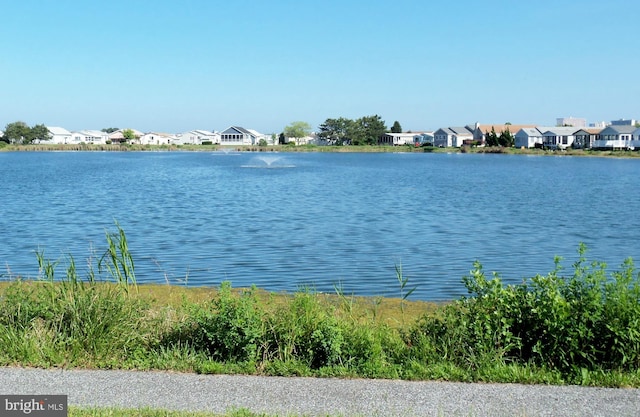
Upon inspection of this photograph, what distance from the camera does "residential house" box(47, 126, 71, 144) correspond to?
19038cm

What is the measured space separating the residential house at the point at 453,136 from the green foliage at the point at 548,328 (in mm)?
169696

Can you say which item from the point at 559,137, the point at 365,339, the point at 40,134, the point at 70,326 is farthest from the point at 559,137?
the point at 70,326

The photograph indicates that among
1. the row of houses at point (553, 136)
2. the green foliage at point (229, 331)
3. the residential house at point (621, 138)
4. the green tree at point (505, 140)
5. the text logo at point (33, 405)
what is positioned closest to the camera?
the text logo at point (33, 405)

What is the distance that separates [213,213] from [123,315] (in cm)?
2426

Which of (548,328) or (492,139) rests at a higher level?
(548,328)

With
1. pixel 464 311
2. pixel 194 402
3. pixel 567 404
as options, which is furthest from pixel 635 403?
pixel 194 402

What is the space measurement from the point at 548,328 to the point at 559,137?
155 meters

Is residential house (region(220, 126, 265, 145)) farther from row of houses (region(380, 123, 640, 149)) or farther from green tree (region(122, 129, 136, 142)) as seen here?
row of houses (region(380, 123, 640, 149))

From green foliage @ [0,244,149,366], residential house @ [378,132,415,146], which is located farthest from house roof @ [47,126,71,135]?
green foliage @ [0,244,149,366]

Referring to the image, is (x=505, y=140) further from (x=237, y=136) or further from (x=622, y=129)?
(x=237, y=136)

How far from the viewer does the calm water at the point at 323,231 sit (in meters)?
18.8

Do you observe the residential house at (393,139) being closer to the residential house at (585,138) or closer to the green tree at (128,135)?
the residential house at (585,138)

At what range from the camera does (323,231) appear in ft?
89.0

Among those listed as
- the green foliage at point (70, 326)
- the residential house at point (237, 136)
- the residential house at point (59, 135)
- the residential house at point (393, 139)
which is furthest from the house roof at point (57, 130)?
the green foliage at point (70, 326)
